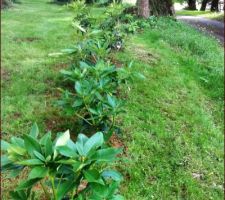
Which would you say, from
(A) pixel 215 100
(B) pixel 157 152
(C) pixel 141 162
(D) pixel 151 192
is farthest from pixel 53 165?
(A) pixel 215 100

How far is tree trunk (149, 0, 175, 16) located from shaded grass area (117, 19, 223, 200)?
554 centimetres

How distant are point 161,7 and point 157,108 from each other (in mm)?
9687

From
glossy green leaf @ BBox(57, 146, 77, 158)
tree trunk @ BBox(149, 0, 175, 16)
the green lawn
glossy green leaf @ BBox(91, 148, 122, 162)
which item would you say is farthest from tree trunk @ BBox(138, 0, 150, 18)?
glossy green leaf @ BBox(57, 146, 77, 158)

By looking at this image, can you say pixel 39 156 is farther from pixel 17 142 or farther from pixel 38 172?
pixel 17 142

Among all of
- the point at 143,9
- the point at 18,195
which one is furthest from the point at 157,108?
→ the point at 143,9

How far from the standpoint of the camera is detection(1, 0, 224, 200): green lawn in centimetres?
Answer: 462

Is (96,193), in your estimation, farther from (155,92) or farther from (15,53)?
(15,53)

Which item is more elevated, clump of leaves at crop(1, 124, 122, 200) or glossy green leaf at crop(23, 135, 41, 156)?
glossy green leaf at crop(23, 135, 41, 156)

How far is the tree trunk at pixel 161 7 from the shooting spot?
49.6ft

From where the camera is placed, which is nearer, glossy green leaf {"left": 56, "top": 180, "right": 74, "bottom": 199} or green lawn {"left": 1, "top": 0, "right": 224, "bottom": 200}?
glossy green leaf {"left": 56, "top": 180, "right": 74, "bottom": 199}

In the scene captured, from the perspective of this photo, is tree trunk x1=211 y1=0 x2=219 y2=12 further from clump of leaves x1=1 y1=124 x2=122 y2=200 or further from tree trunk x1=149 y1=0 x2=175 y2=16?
clump of leaves x1=1 y1=124 x2=122 y2=200

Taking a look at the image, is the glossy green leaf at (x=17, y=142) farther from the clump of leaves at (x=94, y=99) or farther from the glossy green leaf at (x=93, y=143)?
the clump of leaves at (x=94, y=99)

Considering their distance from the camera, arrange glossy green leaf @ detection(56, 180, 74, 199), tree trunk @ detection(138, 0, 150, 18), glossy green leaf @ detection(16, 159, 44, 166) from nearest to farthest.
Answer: glossy green leaf @ detection(16, 159, 44, 166) < glossy green leaf @ detection(56, 180, 74, 199) < tree trunk @ detection(138, 0, 150, 18)

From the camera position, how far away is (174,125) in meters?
5.91
